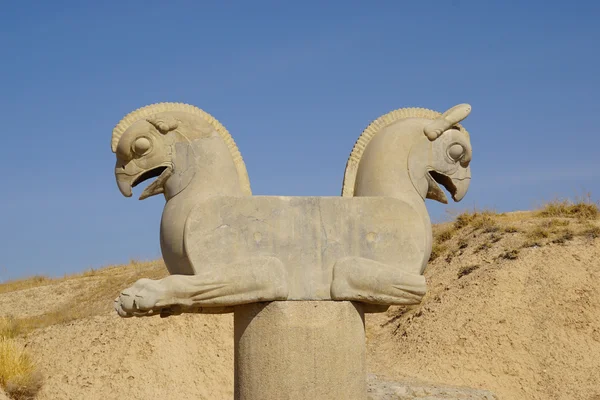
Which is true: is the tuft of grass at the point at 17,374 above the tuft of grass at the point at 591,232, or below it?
below

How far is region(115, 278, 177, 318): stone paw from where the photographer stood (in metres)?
4.80

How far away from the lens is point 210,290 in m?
4.95

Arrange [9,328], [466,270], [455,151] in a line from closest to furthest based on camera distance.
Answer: [455,151]
[9,328]
[466,270]

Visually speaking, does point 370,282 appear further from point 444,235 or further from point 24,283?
point 24,283

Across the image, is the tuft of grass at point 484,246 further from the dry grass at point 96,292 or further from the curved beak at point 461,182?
the curved beak at point 461,182

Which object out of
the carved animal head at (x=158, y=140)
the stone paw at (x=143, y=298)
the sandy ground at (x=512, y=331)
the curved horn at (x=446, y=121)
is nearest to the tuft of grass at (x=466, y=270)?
the sandy ground at (x=512, y=331)

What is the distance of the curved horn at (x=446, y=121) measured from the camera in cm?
554

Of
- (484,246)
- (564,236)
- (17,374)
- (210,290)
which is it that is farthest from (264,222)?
(484,246)

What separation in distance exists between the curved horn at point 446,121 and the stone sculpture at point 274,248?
0.03m

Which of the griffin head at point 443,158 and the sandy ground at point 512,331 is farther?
the sandy ground at point 512,331

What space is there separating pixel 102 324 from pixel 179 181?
8.60m

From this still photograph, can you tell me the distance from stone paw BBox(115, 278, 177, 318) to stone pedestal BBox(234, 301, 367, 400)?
59 cm

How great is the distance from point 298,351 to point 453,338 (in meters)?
8.48

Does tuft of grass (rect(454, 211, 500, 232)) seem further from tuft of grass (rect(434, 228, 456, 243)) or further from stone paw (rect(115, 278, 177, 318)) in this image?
stone paw (rect(115, 278, 177, 318))
